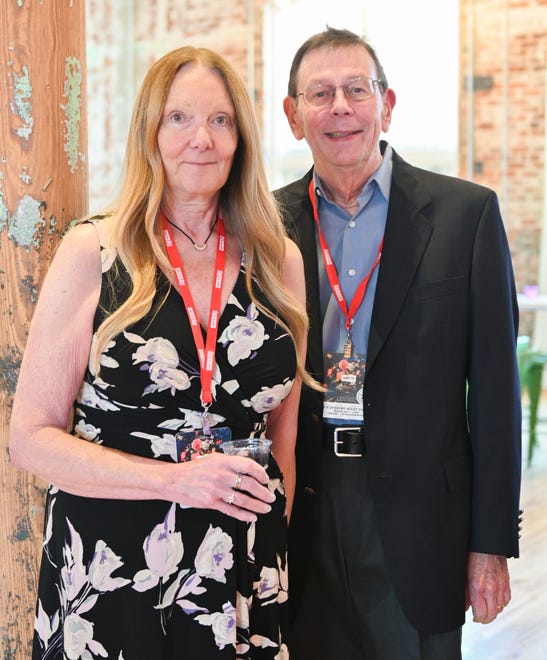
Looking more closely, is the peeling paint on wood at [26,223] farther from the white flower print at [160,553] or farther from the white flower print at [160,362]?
the white flower print at [160,553]

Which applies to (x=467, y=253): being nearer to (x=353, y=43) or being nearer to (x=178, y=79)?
(x=353, y=43)

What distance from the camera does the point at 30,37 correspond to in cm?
201

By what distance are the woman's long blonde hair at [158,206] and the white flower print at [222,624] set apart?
1.85ft

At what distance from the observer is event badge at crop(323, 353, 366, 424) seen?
90.0 inches

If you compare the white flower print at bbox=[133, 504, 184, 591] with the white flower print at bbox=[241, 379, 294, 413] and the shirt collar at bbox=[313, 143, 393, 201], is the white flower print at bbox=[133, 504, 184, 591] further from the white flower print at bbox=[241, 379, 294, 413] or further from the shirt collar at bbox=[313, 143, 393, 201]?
the shirt collar at bbox=[313, 143, 393, 201]

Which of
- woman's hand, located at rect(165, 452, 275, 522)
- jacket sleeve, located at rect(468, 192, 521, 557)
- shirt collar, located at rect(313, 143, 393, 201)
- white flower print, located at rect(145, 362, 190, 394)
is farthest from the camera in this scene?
shirt collar, located at rect(313, 143, 393, 201)

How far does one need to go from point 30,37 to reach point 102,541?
1.13 m

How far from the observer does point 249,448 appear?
69.1 inches

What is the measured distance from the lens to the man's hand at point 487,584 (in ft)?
7.57

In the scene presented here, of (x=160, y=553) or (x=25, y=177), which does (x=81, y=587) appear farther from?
(x=25, y=177)

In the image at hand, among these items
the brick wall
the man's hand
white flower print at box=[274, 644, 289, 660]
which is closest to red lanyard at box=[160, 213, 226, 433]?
white flower print at box=[274, 644, 289, 660]

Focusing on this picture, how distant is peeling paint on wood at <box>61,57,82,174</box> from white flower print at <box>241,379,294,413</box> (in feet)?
2.34

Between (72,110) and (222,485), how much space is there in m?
1.00

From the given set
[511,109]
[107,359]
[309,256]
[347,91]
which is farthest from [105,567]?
[511,109]
